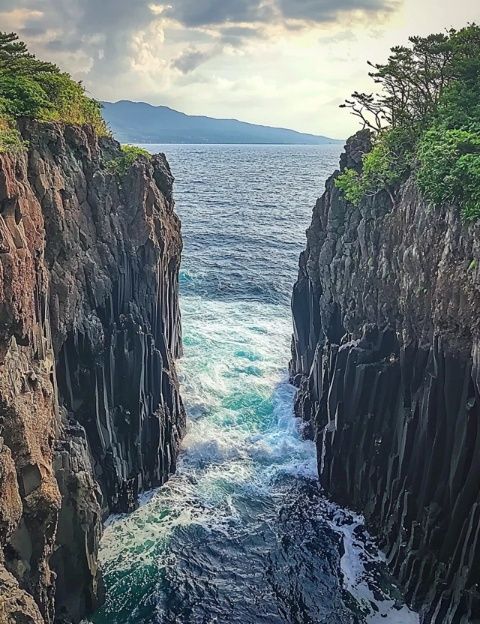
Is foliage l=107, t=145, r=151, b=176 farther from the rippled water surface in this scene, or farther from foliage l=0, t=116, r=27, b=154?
the rippled water surface

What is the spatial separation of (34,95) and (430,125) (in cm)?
2080

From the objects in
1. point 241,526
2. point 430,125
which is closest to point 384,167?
point 430,125

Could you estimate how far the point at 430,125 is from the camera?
32.2m

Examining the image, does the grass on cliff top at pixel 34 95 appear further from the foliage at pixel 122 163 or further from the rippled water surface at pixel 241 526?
the rippled water surface at pixel 241 526

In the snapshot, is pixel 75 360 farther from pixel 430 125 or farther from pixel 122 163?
pixel 430 125

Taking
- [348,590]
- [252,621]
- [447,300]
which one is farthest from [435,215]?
[252,621]

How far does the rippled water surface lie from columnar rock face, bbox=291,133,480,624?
6.59 ft

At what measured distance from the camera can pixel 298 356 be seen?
4681 cm

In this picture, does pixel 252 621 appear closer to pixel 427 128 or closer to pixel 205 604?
pixel 205 604

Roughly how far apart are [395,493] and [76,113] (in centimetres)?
2585

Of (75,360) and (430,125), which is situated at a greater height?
(430,125)

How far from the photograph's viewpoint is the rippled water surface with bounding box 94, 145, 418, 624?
25.8 metres

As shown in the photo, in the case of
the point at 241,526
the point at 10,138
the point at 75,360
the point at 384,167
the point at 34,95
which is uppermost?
the point at 34,95

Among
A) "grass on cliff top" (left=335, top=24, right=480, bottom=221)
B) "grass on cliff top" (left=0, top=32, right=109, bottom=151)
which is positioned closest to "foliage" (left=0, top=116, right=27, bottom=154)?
"grass on cliff top" (left=0, top=32, right=109, bottom=151)
